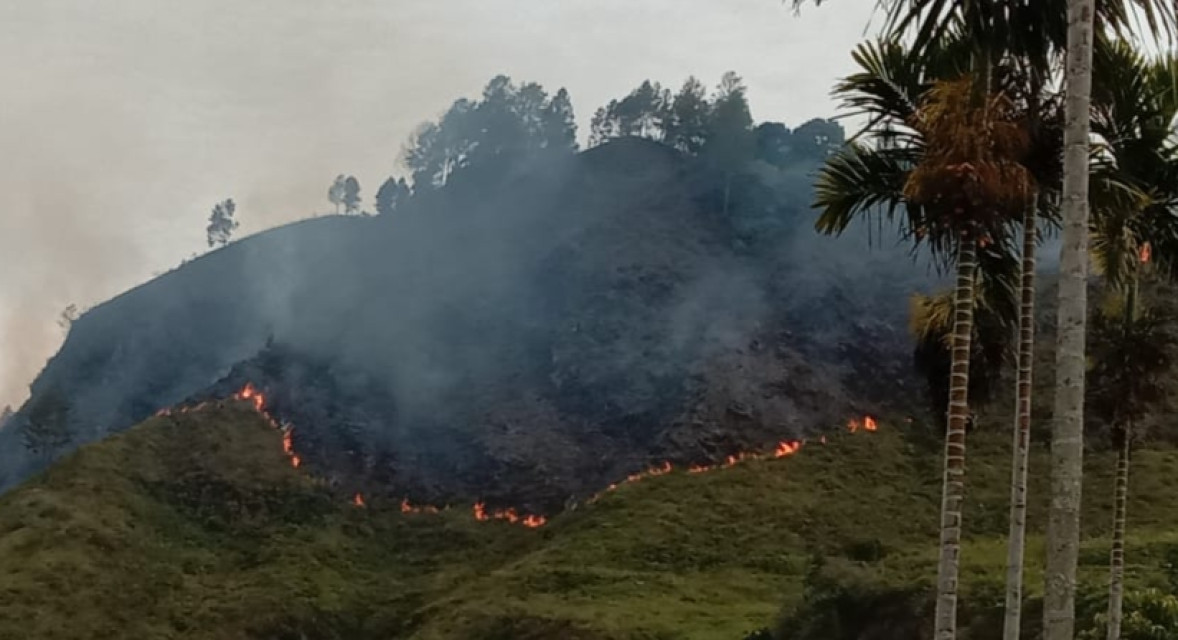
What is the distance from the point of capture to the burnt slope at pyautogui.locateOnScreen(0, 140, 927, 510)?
10044cm

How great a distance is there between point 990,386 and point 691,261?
11410cm

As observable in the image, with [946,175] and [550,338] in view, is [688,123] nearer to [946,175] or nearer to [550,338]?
[550,338]

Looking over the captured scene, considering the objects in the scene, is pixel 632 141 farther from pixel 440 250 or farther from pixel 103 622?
pixel 103 622

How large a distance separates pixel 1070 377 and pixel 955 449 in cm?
297

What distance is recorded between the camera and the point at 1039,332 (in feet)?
314

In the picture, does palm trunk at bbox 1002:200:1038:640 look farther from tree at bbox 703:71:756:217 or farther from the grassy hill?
tree at bbox 703:71:756:217

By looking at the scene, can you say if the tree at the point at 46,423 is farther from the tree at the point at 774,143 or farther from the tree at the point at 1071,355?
the tree at the point at 1071,355

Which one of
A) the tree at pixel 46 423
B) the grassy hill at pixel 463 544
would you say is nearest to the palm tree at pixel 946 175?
the grassy hill at pixel 463 544

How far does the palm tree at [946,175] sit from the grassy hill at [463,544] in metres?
31.4

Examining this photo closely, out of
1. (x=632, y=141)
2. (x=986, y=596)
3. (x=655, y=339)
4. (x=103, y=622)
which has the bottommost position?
(x=103, y=622)

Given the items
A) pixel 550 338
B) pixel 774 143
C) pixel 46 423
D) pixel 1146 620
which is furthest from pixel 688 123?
pixel 1146 620

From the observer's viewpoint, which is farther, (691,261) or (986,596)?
(691,261)

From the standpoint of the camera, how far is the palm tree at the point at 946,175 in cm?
1479

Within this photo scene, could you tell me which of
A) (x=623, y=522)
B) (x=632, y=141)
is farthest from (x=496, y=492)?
(x=632, y=141)
